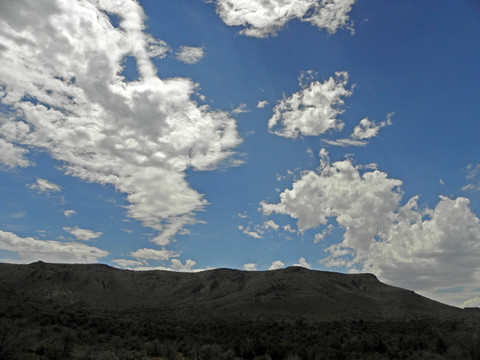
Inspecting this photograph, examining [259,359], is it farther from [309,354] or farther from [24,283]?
[24,283]

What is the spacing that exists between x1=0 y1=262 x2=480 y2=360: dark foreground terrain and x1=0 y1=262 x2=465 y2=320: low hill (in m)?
0.34

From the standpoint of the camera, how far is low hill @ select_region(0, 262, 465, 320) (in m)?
78.8

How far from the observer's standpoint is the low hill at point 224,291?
258 ft

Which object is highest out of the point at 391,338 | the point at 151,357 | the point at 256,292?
the point at 256,292

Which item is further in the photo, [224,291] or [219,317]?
[224,291]

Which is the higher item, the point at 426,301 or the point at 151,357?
the point at 426,301

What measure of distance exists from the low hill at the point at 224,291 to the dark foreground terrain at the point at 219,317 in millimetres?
341

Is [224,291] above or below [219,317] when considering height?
above

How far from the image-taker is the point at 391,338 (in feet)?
94.5

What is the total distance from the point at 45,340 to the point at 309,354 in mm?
15821

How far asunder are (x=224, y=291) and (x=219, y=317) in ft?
180

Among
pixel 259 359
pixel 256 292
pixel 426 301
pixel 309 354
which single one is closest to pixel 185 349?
pixel 259 359

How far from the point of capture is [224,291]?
384ft

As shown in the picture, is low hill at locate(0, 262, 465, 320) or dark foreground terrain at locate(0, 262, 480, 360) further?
low hill at locate(0, 262, 465, 320)
